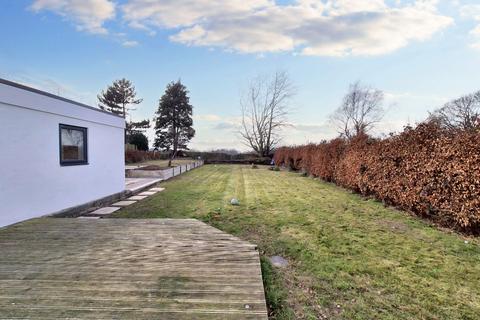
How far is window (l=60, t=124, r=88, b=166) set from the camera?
5.92 metres

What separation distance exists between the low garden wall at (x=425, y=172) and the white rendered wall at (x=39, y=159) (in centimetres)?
736

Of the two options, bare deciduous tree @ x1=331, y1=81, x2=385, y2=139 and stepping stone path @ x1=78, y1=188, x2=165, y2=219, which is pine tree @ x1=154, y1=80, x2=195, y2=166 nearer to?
bare deciduous tree @ x1=331, y1=81, x2=385, y2=139

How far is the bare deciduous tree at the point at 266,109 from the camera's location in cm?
3497

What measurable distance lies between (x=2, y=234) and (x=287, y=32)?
12039mm

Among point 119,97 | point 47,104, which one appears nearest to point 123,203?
point 47,104

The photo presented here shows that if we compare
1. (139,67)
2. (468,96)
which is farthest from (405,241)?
(468,96)

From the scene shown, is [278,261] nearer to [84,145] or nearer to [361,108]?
[84,145]

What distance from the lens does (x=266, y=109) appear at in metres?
35.5

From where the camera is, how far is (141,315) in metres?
2.01

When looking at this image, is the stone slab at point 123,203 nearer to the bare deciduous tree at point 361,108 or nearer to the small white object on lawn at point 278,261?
the small white object on lawn at point 278,261

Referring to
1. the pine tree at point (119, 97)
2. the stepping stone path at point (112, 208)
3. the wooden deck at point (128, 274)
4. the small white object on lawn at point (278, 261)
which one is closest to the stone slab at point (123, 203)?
the stepping stone path at point (112, 208)

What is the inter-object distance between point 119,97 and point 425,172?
38.1m

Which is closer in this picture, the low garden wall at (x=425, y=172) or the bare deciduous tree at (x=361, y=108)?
the low garden wall at (x=425, y=172)

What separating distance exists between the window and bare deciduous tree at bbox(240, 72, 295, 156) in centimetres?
2899
